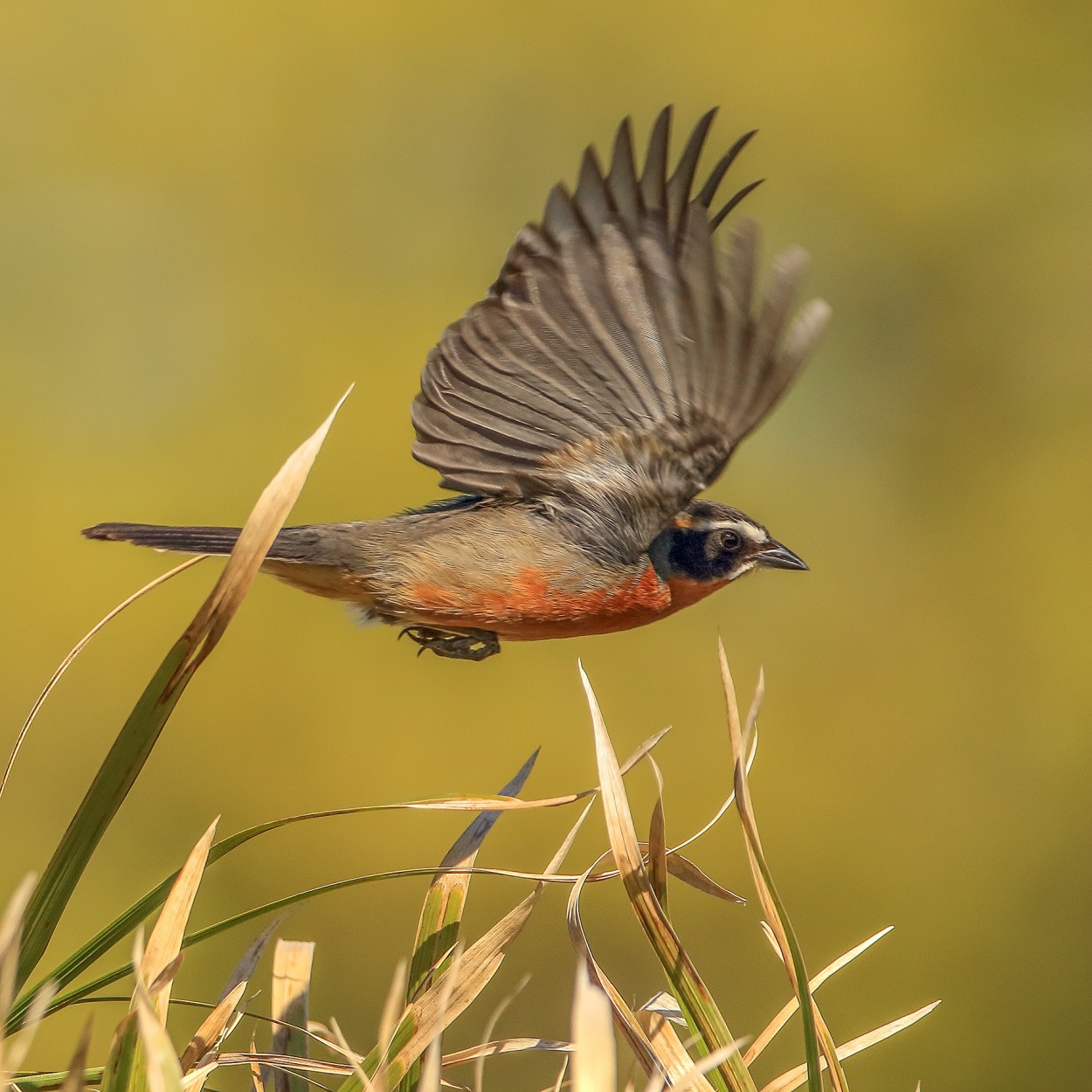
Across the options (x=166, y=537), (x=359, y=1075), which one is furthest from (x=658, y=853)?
(x=166, y=537)

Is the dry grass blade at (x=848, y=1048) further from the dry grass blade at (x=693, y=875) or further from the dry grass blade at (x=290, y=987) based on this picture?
the dry grass blade at (x=290, y=987)

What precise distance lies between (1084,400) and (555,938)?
516 centimetres

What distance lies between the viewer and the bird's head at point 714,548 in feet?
10.1

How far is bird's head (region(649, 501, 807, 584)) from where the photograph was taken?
3.09 meters

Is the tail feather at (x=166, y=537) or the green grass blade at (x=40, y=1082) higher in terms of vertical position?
the tail feather at (x=166, y=537)

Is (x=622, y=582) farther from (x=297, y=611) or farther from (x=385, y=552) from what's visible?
(x=297, y=611)

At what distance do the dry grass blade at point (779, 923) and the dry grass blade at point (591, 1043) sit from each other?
13.8 inches

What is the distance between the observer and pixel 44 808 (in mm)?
6676

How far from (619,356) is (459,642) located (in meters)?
0.75

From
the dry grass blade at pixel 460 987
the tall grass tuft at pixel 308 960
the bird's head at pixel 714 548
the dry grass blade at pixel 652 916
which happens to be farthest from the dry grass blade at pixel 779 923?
the bird's head at pixel 714 548

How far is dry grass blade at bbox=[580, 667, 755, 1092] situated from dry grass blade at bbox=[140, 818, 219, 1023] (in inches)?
19.2

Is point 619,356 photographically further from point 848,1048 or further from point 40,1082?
point 40,1082

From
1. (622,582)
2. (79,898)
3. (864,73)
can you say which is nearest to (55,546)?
(79,898)

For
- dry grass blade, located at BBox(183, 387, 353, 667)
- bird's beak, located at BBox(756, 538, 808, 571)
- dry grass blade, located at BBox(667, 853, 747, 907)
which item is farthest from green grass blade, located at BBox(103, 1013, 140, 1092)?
bird's beak, located at BBox(756, 538, 808, 571)
